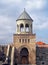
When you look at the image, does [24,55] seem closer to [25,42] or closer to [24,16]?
[25,42]

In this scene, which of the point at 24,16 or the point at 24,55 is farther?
the point at 24,16

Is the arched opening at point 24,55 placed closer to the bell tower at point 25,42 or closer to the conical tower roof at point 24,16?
the bell tower at point 25,42

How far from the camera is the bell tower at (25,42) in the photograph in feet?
151

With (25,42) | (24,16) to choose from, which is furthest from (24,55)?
(24,16)

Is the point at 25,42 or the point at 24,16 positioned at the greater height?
Answer: the point at 24,16

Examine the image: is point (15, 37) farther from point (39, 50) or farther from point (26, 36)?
point (39, 50)

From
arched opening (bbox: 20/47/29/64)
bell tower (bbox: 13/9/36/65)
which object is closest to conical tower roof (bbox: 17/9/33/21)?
bell tower (bbox: 13/9/36/65)

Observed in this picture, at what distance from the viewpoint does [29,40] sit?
46.1 metres

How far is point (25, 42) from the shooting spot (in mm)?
45969

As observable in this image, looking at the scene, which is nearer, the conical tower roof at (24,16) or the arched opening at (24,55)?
the arched opening at (24,55)

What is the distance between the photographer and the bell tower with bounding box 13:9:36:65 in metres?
45.9

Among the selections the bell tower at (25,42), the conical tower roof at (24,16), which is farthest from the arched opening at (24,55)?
the conical tower roof at (24,16)

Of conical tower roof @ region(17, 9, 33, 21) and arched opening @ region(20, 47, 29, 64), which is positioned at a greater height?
conical tower roof @ region(17, 9, 33, 21)

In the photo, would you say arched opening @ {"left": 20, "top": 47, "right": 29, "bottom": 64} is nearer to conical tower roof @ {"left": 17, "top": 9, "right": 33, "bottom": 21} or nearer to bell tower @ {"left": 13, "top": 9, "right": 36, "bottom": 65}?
bell tower @ {"left": 13, "top": 9, "right": 36, "bottom": 65}
